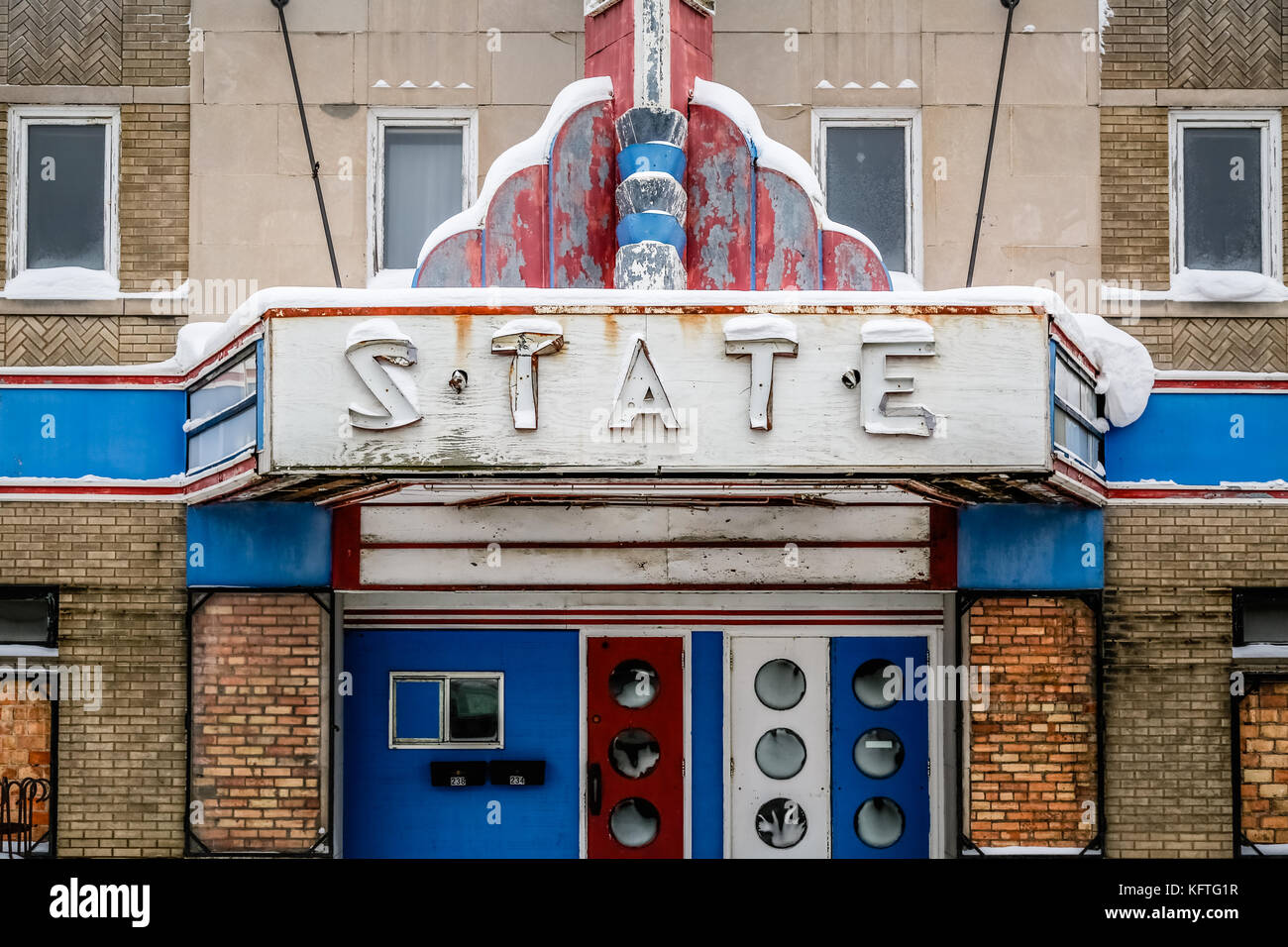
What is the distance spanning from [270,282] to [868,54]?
4659mm

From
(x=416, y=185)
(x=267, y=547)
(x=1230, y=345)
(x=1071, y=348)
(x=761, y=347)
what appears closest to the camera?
(x=761, y=347)

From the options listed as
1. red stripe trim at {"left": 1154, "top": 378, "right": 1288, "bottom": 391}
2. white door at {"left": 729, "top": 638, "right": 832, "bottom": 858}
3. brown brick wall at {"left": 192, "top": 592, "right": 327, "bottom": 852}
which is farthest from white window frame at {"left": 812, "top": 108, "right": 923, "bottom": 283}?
brown brick wall at {"left": 192, "top": 592, "right": 327, "bottom": 852}

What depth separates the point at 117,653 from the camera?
9008mm

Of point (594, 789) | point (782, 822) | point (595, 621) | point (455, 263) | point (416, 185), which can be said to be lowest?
point (782, 822)

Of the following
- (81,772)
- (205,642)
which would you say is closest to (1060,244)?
(205,642)

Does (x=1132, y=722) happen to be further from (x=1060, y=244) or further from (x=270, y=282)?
(x=270, y=282)

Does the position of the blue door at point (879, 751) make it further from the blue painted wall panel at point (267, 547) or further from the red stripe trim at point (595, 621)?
the blue painted wall panel at point (267, 547)

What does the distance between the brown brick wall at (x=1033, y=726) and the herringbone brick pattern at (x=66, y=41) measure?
738 centimetres

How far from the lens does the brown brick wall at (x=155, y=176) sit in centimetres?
948

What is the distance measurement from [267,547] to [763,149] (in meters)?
4.25

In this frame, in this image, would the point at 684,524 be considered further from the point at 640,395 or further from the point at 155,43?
the point at 155,43

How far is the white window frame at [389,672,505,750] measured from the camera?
30.9ft

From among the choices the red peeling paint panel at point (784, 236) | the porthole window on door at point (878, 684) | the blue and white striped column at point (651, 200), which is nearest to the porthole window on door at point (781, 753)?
the porthole window on door at point (878, 684)

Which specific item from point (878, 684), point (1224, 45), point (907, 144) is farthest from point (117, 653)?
point (1224, 45)
